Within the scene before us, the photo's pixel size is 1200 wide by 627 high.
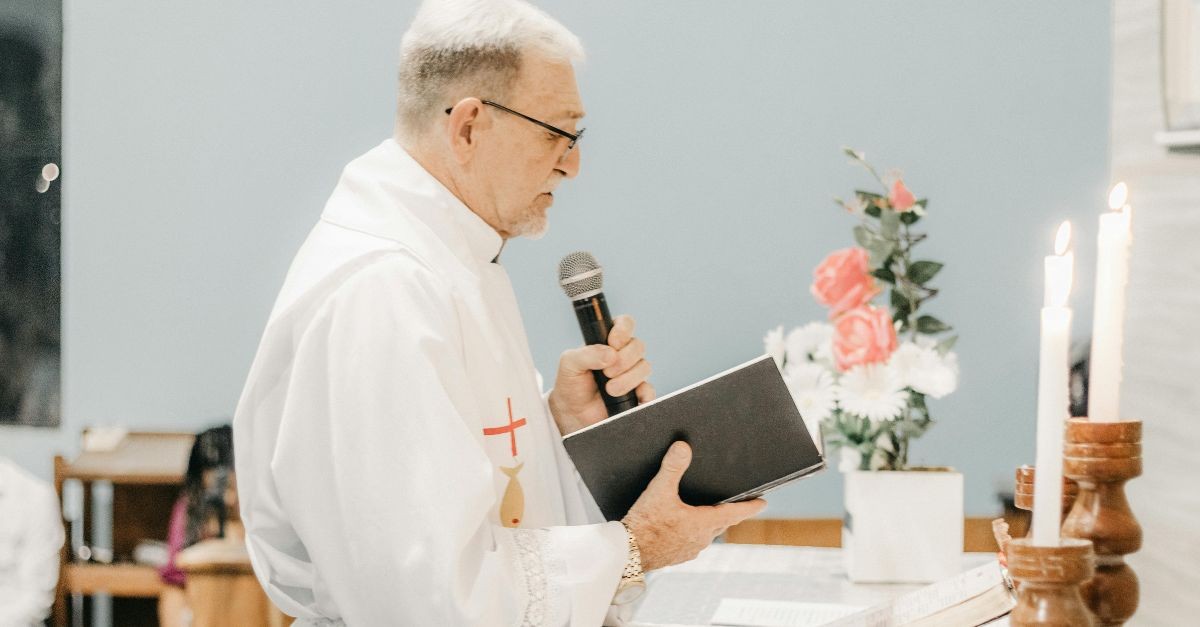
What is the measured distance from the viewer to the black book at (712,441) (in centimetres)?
139

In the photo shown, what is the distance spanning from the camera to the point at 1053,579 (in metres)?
0.58

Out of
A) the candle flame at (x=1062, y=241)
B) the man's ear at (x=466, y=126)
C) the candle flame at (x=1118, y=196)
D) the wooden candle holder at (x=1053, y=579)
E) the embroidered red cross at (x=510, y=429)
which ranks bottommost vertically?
the embroidered red cross at (x=510, y=429)

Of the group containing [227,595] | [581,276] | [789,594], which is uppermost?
[581,276]

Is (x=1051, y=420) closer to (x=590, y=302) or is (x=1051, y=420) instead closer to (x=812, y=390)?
(x=590, y=302)

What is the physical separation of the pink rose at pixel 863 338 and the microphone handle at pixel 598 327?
0.55 metres

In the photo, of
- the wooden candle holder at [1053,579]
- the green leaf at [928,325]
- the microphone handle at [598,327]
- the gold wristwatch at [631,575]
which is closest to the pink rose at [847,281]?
the green leaf at [928,325]

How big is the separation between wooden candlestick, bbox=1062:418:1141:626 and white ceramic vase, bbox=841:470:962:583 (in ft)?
4.54

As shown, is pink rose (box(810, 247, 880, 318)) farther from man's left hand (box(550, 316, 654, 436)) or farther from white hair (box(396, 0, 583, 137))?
white hair (box(396, 0, 583, 137))

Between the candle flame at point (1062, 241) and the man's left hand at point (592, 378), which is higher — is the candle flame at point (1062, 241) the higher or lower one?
the higher one

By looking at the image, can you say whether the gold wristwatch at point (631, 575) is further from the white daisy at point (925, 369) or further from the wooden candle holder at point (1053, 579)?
the wooden candle holder at point (1053, 579)

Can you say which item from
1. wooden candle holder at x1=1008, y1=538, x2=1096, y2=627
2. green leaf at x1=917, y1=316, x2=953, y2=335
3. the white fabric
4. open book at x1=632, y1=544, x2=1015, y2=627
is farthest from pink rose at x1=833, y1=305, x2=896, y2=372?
the white fabric

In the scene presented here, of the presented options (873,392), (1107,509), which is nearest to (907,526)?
(873,392)

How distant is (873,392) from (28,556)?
9.40 feet

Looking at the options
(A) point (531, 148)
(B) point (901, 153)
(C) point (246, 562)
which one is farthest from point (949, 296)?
(C) point (246, 562)
